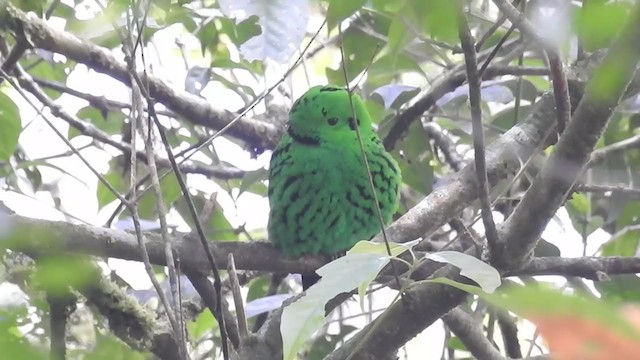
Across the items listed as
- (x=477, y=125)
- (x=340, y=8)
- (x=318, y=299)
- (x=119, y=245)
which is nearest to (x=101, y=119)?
(x=119, y=245)

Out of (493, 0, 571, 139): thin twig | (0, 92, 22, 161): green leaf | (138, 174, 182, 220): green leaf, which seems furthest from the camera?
(138, 174, 182, 220): green leaf

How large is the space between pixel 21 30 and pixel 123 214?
0.79 meters

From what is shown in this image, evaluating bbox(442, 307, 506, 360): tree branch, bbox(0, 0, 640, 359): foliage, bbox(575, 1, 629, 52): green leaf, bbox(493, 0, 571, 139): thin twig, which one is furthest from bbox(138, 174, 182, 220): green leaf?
bbox(575, 1, 629, 52): green leaf

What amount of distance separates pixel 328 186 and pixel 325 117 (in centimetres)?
23

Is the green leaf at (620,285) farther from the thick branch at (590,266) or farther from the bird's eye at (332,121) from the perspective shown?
the bird's eye at (332,121)

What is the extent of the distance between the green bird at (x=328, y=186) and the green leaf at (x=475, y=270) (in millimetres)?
1236

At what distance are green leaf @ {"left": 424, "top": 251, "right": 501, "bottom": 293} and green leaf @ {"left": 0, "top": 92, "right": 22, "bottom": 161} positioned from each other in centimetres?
113

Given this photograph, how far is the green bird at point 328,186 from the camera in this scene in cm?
215

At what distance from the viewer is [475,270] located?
2.73ft

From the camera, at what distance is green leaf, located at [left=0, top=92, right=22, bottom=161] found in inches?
66.2

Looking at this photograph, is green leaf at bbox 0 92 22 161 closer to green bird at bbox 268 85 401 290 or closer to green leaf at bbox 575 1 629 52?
green bird at bbox 268 85 401 290

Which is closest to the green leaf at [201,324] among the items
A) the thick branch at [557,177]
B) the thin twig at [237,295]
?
the thin twig at [237,295]

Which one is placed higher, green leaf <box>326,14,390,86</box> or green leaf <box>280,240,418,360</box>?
green leaf <box>326,14,390,86</box>

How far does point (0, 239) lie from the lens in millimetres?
805
